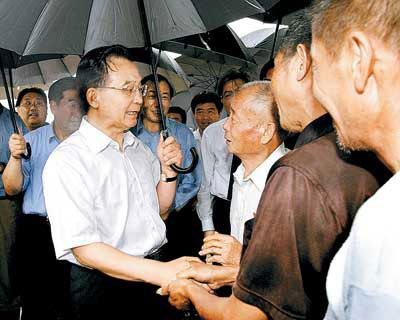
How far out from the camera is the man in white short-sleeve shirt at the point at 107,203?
7.30ft

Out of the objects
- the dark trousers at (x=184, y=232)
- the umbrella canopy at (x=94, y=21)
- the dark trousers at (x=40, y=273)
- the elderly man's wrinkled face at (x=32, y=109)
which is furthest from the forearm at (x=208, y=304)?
the elderly man's wrinkled face at (x=32, y=109)

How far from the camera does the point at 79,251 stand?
7.33 ft

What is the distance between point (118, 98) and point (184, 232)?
261cm

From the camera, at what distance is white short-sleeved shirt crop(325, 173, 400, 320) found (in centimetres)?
75

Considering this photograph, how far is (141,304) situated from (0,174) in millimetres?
2267

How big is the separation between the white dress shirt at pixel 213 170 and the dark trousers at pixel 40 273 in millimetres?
1414

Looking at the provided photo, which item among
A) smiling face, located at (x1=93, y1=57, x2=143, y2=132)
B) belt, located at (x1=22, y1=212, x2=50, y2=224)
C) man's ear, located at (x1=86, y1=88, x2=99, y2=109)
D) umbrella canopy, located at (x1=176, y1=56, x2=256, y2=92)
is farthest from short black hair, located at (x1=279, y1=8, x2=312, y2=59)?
umbrella canopy, located at (x1=176, y1=56, x2=256, y2=92)

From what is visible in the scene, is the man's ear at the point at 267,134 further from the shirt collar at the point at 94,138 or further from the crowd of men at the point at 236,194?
the shirt collar at the point at 94,138

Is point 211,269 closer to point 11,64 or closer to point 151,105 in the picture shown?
point 151,105

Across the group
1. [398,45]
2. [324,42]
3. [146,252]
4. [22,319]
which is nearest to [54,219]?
[146,252]

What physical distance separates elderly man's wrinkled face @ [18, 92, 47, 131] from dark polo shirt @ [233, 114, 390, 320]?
5.13 m

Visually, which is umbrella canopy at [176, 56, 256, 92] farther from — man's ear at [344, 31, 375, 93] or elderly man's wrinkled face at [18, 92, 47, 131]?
man's ear at [344, 31, 375, 93]

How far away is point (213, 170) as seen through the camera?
15.0ft

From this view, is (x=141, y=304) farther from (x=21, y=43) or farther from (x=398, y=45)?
(x=398, y=45)
